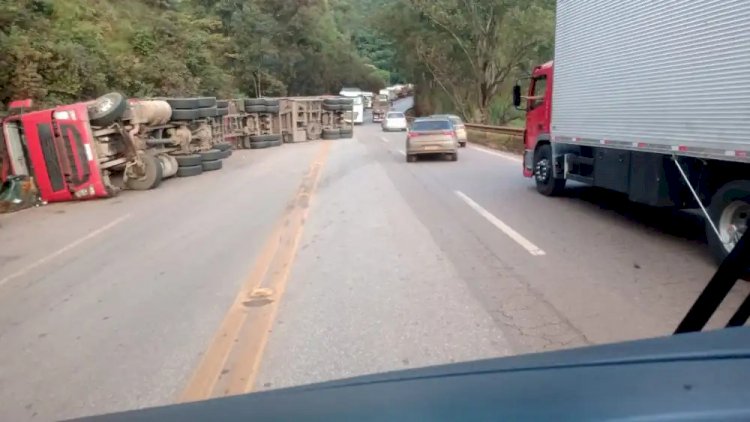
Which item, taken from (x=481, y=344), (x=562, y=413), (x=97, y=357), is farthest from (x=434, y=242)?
(x=562, y=413)

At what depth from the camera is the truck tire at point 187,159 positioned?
20.5m

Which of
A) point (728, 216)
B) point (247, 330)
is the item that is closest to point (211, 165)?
point (728, 216)

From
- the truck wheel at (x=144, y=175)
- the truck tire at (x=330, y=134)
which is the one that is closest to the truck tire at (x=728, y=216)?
the truck wheel at (x=144, y=175)

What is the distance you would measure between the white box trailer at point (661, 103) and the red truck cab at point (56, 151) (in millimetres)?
9475

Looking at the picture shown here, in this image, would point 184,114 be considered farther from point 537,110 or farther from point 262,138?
point 262,138

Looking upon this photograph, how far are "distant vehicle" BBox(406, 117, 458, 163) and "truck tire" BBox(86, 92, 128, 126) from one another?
400 inches

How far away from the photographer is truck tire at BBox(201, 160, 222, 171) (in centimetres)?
2228

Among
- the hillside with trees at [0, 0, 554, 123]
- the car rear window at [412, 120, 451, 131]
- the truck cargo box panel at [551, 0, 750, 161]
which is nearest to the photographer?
the truck cargo box panel at [551, 0, 750, 161]

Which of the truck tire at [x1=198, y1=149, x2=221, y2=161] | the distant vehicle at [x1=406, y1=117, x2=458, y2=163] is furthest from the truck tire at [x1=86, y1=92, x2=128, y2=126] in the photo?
the distant vehicle at [x1=406, y1=117, x2=458, y2=163]

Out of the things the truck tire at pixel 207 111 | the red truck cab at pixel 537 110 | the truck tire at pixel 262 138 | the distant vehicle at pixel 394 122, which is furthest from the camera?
the distant vehicle at pixel 394 122

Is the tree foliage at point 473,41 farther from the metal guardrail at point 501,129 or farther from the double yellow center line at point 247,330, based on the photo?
the double yellow center line at point 247,330

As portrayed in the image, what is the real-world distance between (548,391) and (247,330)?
4.30 metres

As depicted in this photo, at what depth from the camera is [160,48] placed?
34688mm

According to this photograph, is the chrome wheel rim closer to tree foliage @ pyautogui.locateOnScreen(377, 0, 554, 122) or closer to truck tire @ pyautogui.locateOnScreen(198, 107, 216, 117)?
truck tire @ pyautogui.locateOnScreen(198, 107, 216, 117)
